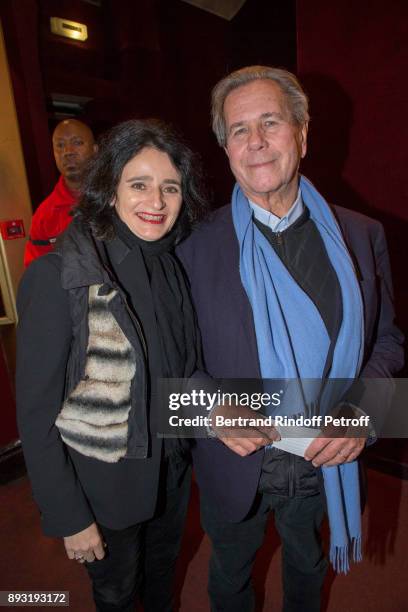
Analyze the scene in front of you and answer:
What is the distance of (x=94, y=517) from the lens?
111 cm

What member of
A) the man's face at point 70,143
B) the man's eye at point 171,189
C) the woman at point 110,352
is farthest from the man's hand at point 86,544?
the man's face at point 70,143

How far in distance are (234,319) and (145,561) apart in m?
0.97

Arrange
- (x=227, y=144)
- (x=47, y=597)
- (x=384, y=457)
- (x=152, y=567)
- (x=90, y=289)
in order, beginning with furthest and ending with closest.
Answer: (x=384, y=457), (x=47, y=597), (x=152, y=567), (x=227, y=144), (x=90, y=289)

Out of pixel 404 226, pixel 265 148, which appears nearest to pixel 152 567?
pixel 265 148

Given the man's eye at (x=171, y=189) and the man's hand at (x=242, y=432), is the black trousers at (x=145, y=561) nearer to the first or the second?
the man's hand at (x=242, y=432)

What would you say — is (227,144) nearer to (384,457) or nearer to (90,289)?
(90,289)

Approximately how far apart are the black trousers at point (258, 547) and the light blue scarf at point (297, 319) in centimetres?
14

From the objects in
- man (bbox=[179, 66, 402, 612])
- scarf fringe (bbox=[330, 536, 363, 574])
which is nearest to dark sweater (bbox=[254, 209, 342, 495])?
man (bbox=[179, 66, 402, 612])

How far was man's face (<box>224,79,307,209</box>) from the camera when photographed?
1.15 metres

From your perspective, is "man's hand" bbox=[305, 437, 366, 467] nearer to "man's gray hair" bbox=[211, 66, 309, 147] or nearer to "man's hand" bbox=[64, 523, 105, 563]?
"man's hand" bbox=[64, 523, 105, 563]

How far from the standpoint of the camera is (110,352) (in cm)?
98

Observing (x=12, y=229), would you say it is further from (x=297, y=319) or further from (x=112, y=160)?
(x=297, y=319)

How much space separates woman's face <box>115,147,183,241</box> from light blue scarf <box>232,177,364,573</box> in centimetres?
25

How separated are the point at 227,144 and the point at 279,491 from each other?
1.12m
